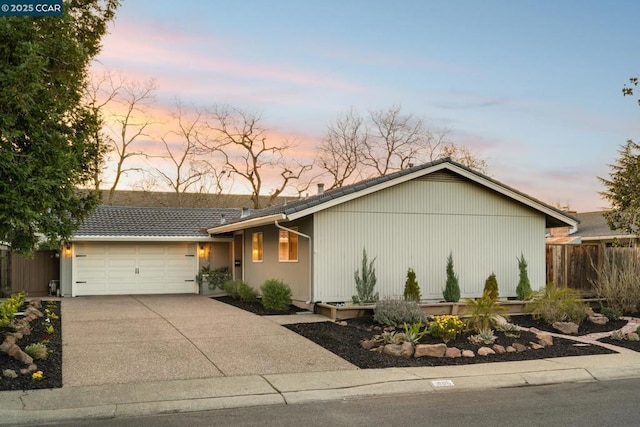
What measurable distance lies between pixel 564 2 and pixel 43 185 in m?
12.9

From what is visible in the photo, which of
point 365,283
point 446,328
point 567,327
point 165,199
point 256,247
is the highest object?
point 165,199

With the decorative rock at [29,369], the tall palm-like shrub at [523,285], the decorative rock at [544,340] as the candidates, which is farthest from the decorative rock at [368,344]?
the tall palm-like shrub at [523,285]

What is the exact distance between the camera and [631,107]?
63.7 ft

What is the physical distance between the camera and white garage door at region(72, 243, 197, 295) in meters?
23.1

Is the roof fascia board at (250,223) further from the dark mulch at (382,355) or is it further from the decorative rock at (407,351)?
the decorative rock at (407,351)

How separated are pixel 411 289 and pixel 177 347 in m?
7.41

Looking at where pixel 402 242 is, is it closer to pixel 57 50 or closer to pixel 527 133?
pixel 527 133

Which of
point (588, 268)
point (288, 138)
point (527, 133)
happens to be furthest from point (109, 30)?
point (288, 138)

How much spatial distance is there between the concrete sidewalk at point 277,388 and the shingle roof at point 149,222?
579 inches

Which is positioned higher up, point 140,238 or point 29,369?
point 140,238

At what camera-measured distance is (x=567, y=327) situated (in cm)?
1401

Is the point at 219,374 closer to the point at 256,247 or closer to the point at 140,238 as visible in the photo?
the point at 256,247

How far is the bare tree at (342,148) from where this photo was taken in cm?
4297

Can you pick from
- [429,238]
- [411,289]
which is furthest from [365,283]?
[429,238]
